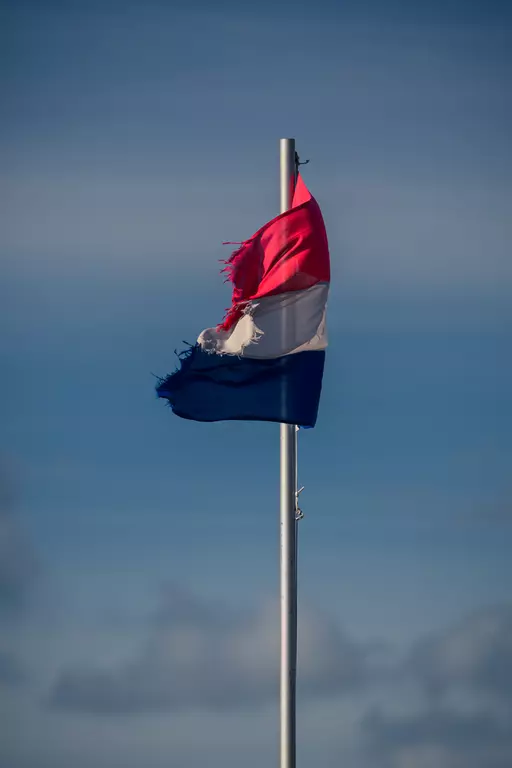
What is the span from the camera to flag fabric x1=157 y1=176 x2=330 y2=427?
23.4 meters

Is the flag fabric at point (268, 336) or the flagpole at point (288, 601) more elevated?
the flag fabric at point (268, 336)

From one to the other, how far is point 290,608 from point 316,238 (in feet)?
24.7

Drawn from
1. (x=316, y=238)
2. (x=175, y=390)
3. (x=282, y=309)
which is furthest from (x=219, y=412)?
(x=316, y=238)

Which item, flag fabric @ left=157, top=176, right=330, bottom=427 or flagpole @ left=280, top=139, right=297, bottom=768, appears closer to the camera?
flagpole @ left=280, top=139, right=297, bottom=768

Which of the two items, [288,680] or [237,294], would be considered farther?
[237,294]

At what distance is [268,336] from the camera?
23.6 metres

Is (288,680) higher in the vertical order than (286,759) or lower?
higher

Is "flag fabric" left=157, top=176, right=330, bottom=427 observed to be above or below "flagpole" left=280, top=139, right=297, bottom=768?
above

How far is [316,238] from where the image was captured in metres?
23.8

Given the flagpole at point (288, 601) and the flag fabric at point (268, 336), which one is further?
the flag fabric at point (268, 336)

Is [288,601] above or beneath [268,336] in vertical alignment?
beneath

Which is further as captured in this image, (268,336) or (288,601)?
(268,336)

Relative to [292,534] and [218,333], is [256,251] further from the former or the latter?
[292,534]

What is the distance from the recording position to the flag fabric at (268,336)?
2338 centimetres
